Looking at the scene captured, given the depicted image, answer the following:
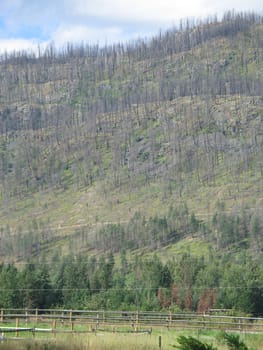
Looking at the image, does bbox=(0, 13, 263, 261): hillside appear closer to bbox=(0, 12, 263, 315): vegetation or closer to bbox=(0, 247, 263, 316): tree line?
bbox=(0, 12, 263, 315): vegetation

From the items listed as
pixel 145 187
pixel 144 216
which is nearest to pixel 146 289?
pixel 144 216

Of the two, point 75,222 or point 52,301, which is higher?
point 75,222

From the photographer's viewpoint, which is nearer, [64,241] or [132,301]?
[132,301]

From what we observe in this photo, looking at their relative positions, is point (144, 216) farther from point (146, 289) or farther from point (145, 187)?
point (146, 289)

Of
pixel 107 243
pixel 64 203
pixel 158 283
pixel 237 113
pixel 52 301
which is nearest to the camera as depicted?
pixel 52 301

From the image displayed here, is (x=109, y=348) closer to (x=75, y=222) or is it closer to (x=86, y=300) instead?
(x=86, y=300)

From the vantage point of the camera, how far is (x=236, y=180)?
15400 centimetres

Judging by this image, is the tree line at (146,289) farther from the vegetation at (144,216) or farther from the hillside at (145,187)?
the hillside at (145,187)

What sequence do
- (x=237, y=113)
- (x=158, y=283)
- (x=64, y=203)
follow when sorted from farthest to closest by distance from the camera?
1. (x=237, y=113)
2. (x=64, y=203)
3. (x=158, y=283)

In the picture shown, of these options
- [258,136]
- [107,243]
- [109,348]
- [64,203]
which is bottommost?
[109,348]

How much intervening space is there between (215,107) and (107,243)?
73.7 meters

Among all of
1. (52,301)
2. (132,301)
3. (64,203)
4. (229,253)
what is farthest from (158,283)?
(64,203)

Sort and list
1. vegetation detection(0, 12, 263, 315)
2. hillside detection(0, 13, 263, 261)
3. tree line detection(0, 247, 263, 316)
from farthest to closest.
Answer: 1. hillside detection(0, 13, 263, 261)
2. vegetation detection(0, 12, 263, 315)
3. tree line detection(0, 247, 263, 316)

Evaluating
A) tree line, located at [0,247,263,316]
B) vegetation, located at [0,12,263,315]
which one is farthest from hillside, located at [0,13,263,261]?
tree line, located at [0,247,263,316]
